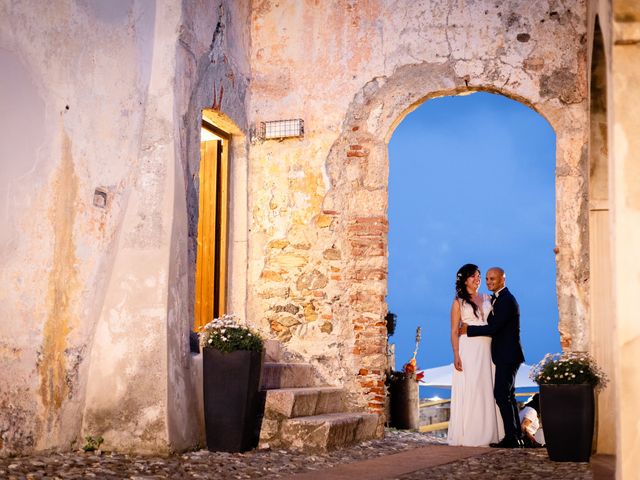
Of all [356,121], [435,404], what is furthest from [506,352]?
[435,404]

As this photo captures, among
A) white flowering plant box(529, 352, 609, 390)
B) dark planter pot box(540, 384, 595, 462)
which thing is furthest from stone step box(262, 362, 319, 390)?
dark planter pot box(540, 384, 595, 462)

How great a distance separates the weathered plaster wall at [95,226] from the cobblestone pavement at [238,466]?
0.26m

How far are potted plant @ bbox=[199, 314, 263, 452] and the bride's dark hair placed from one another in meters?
2.22

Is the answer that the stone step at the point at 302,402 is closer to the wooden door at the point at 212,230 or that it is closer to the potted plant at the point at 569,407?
the wooden door at the point at 212,230

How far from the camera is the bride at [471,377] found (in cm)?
725

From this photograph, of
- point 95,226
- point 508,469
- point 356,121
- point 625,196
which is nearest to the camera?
point 625,196

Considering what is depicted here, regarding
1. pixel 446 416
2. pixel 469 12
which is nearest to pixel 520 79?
pixel 469 12

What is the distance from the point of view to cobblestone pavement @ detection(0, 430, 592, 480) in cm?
490

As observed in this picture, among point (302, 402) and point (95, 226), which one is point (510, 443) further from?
point (95, 226)

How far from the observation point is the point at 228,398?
239 inches

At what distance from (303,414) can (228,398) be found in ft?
3.33

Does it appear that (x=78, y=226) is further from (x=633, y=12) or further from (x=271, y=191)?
(x=633, y=12)

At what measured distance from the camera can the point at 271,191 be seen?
831 cm

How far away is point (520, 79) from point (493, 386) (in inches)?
111
